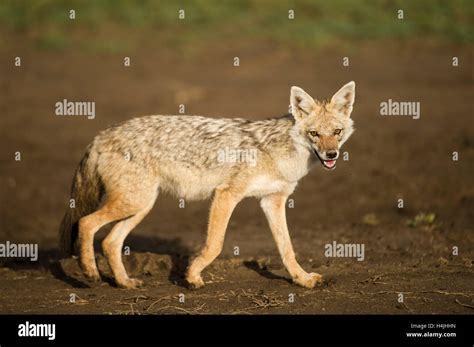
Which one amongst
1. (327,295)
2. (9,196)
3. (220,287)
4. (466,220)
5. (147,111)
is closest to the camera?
(327,295)

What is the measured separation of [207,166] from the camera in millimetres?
8273

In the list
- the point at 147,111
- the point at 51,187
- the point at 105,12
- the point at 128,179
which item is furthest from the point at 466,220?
the point at 105,12

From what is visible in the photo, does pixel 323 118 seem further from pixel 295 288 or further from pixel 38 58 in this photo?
pixel 38 58

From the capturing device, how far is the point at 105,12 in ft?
86.5

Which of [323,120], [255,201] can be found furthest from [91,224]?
[255,201]

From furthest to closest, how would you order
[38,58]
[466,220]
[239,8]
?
1. [239,8]
2. [38,58]
3. [466,220]

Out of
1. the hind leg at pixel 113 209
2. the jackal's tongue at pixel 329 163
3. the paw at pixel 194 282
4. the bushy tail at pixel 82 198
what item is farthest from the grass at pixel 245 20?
the paw at pixel 194 282

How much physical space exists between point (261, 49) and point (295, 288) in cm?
1549

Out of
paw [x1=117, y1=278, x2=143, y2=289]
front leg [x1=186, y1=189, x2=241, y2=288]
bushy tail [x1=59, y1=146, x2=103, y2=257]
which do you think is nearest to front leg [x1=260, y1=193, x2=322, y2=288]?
front leg [x1=186, y1=189, x2=241, y2=288]

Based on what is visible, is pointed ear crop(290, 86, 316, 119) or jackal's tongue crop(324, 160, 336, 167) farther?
pointed ear crop(290, 86, 316, 119)

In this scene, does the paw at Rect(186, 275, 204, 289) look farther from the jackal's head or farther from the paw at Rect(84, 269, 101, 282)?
the jackal's head

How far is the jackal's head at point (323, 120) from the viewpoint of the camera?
7852 millimetres

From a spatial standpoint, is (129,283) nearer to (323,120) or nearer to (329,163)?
(329,163)

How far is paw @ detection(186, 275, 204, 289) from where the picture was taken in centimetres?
811
